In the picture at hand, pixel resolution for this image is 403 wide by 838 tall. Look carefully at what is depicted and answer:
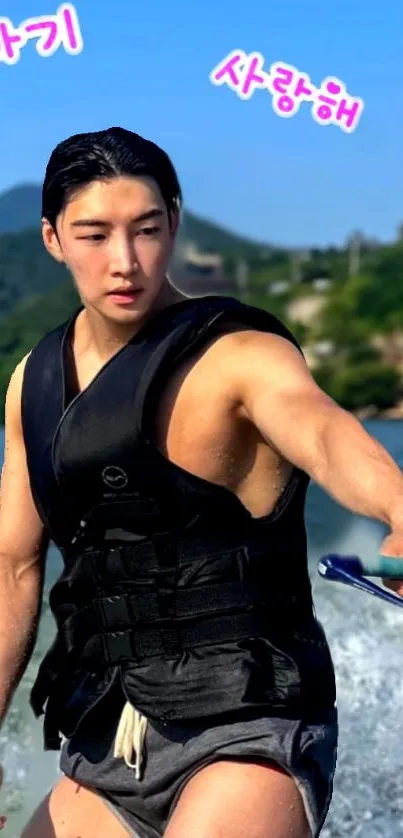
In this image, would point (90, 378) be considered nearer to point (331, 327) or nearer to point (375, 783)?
point (375, 783)

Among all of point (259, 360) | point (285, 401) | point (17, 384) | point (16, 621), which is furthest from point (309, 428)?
point (16, 621)

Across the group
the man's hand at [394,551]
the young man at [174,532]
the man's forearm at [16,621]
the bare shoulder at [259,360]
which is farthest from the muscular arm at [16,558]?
the man's hand at [394,551]

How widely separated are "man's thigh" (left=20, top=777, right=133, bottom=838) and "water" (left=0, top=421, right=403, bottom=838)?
5.30 feet

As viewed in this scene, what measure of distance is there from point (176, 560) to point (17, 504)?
46 cm

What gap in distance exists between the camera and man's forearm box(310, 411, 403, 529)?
2.01 m

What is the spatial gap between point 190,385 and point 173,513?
8.4 inches

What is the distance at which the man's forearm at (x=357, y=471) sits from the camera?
2006 mm

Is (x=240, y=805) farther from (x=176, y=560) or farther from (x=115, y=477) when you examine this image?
(x=115, y=477)

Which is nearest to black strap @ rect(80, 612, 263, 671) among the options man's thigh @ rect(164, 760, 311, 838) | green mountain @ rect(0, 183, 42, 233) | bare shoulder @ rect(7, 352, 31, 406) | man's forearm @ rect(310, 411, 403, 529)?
man's thigh @ rect(164, 760, 311, 838)

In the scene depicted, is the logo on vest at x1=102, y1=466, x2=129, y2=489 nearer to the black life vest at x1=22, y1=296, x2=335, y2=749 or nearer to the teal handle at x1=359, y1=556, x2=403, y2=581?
the black life vest at x1=22, y1=296, x2=335, y2=749

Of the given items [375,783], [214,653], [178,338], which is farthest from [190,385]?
[375,783]

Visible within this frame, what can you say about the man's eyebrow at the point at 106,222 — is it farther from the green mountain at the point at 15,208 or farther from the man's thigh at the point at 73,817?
the green mountain at the point at 15,208

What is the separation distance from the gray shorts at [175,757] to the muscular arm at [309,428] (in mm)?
445

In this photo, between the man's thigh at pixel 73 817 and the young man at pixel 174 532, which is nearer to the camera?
the young man at pixel 174 532
